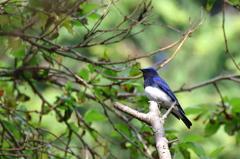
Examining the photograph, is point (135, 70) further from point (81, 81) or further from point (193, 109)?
point (193, 109)

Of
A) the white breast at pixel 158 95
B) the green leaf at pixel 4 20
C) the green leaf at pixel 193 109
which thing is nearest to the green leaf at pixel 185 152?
the green leaf at pixel 193 109

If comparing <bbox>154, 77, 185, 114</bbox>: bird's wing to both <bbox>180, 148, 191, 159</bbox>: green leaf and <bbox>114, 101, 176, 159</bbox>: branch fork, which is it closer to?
<bbox>180, 148, 191, 159</bbox>: green leaf

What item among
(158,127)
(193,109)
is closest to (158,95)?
(193,109)

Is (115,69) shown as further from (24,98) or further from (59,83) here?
(24,98)

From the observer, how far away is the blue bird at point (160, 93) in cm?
386

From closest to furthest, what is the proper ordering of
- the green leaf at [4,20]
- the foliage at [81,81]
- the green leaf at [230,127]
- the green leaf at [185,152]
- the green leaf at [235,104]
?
the green leaf at [4,20] < the foliage at [81,81] < the green leaf at [185,152] < the green leaf at [235,104] < the green leaf at [230,127]

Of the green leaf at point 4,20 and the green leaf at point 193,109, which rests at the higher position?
the green leaf at point 4,20

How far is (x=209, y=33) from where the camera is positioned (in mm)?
9641

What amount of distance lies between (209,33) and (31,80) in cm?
676

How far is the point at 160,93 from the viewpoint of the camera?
4066 mm

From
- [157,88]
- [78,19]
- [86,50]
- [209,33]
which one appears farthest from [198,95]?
[78,19]

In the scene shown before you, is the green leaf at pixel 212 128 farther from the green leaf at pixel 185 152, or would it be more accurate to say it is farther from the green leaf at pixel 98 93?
the green leaf at pixel 98 93

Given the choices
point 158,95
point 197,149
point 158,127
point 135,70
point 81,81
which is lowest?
point 158,127

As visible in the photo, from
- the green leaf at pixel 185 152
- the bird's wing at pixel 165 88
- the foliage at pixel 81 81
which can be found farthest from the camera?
the bird's wing at pixel 165 88
